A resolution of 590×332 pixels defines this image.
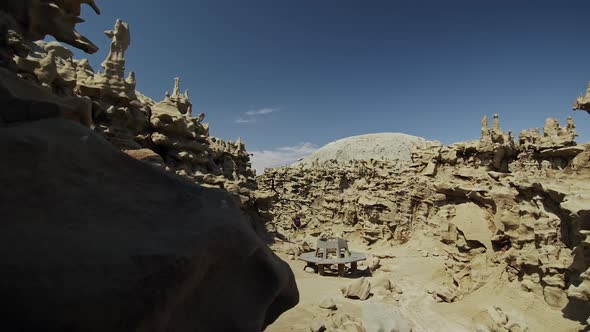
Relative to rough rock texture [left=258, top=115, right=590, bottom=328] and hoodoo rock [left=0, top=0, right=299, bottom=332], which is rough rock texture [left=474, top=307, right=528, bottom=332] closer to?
rough rock texture [left=258, top=115, right=590, bottom=328]

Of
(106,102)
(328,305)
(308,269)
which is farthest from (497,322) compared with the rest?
(106,102)

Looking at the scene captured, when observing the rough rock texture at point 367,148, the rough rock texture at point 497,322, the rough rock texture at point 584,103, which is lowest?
the rough rock texture at point 497,322

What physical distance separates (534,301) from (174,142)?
1413 cm

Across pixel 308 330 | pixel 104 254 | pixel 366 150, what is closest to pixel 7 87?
pixel 104 254

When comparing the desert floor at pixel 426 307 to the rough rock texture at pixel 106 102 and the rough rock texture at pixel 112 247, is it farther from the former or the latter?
the rough rock texture at pixel 112 247

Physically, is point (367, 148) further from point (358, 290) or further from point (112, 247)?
point (112, 247)

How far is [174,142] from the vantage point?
14.0 m

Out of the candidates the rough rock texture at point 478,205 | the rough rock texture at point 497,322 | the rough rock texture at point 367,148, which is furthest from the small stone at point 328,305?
the rough rock texture at point 367,148

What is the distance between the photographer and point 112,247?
177 cm

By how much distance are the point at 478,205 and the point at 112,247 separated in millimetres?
12927

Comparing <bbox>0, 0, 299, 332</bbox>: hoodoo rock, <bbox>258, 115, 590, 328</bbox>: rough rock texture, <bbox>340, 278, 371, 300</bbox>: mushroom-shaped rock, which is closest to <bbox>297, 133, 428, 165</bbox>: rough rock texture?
<bbox>258, 115, 590, 328</bbox>: rough rock texture

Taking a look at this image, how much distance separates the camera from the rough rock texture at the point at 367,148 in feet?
250

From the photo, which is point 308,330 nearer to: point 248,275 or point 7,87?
point 248,275

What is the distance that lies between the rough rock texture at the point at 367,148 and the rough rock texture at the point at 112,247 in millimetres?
71109
